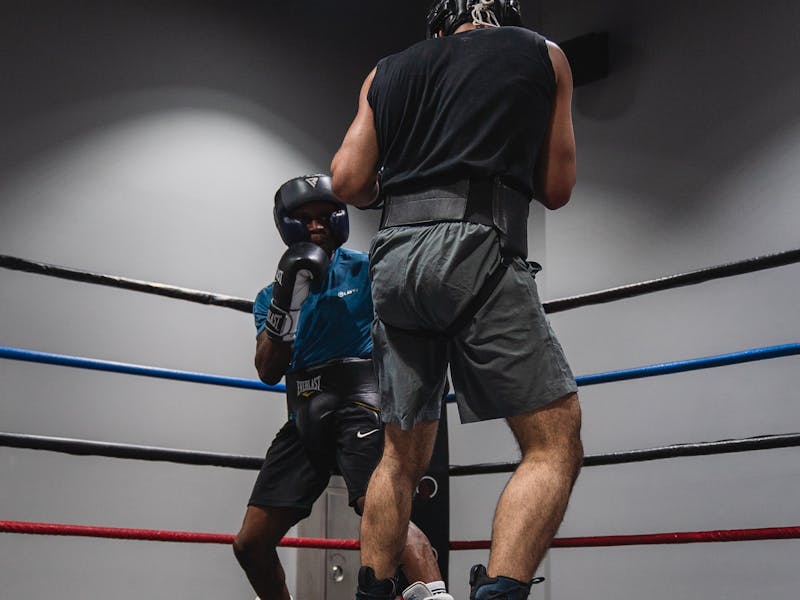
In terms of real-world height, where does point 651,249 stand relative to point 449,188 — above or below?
above

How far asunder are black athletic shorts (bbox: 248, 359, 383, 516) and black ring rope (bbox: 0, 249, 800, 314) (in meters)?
0.44

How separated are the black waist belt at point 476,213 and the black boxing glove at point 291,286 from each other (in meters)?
0.71

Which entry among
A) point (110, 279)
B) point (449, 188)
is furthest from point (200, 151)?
point (449, 188)

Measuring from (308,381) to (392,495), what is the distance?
80cm

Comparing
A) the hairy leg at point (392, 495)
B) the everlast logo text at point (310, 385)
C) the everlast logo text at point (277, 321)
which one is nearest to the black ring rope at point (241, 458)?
the everlast logo text at point (310, 385)

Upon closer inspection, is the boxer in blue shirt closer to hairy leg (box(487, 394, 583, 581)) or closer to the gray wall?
hairy leg (box(487, 394, 583, 581))

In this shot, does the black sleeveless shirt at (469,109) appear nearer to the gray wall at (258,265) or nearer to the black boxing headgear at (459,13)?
the black boxing headgear at (459,13)

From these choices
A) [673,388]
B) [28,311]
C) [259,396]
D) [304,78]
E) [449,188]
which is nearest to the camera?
[449,188]

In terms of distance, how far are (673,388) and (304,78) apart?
83.0 inches

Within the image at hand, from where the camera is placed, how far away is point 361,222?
4055 millimetres

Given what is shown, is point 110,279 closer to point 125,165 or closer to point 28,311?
point 28,311

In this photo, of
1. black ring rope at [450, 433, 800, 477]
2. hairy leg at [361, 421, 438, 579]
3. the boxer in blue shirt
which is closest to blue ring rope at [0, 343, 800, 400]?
black ring rope at [450, 433, 800, 477]

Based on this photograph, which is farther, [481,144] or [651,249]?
[651,249]

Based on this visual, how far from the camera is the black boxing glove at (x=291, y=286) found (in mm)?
2104
